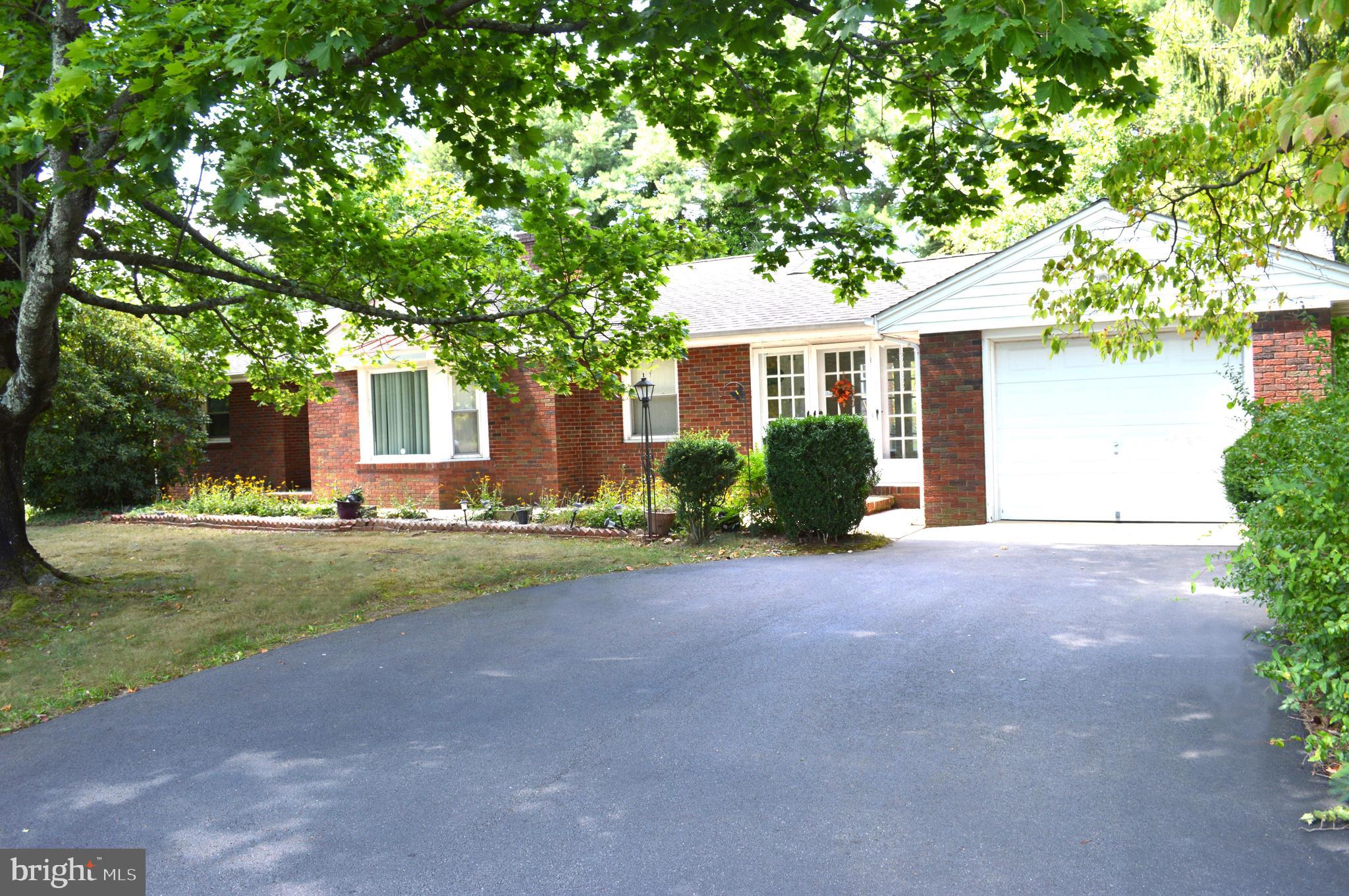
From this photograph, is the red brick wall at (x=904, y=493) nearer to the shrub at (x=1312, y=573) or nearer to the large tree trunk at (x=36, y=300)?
the shrub at (x=1312, y=573)

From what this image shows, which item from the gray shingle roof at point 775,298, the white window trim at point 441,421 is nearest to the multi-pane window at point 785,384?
the gray shingle roof at point 775,298

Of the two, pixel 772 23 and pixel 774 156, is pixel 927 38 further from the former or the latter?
pixel 774 156

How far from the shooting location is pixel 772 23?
7.50 m

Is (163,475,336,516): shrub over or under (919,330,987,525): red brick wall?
under

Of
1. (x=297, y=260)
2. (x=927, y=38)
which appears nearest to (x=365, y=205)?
(x=297, y=260)

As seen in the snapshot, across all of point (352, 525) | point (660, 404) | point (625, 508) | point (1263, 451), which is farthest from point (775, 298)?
point (1263, 451)

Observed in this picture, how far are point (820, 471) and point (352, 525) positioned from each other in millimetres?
8464

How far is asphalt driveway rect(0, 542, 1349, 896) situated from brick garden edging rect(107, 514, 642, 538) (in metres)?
6.17

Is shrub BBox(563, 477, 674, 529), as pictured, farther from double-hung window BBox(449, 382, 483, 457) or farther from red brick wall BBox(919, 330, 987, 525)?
red brick wall BBox(919, 330, 987, 525)

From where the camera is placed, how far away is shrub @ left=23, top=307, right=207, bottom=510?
18266 millimetres

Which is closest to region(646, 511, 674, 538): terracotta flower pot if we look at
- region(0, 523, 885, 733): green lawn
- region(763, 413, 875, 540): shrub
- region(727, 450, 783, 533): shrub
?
region(0, 523, 885, 733): green lawn

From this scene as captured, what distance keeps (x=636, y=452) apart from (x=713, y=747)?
43.2ft

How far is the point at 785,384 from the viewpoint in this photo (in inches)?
687

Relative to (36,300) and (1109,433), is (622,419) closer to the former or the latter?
(1109,433)
